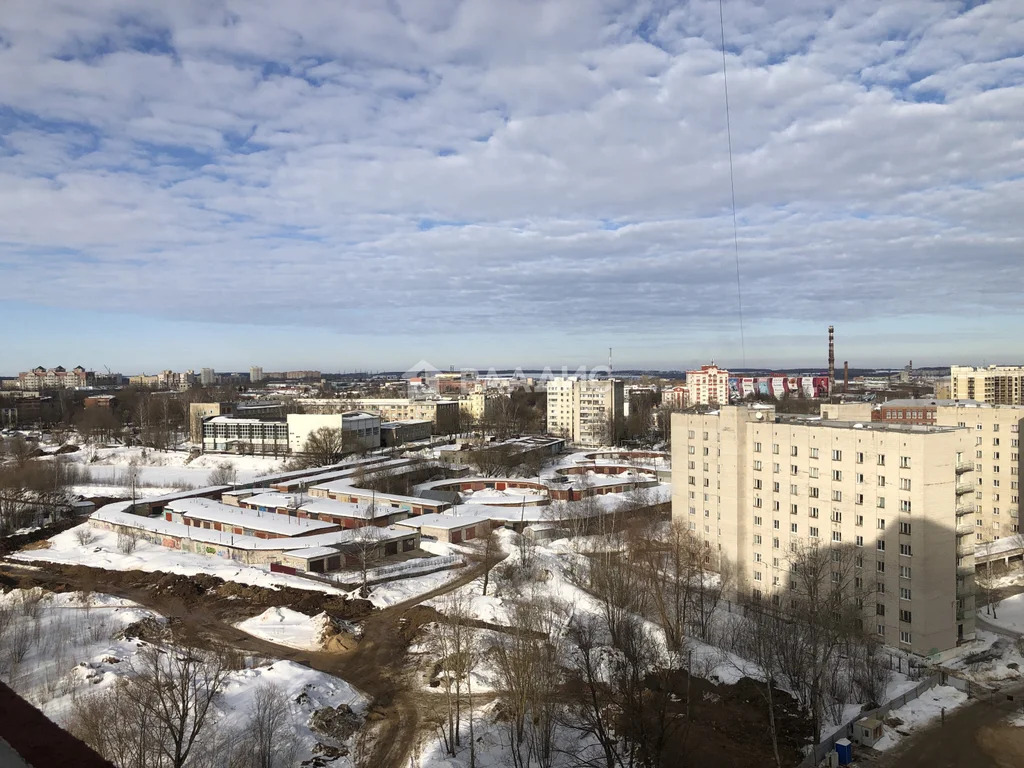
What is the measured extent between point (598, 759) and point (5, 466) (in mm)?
32143

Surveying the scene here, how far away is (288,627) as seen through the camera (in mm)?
14742

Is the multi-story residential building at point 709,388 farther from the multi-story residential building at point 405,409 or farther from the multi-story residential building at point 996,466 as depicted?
the multi-story residential building at point 996,466

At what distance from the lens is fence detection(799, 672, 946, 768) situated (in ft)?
34.2

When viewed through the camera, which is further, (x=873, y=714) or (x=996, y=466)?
(x=996, y=466)

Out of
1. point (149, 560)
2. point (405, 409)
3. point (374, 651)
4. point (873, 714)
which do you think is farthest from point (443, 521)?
point (405, 409)

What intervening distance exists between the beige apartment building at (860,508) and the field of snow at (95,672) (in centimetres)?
1104

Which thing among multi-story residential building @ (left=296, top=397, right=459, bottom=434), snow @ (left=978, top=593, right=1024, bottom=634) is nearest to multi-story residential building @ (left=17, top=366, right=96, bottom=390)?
multi-story residential building @ (left=296, top=397, right=459, bottom=434)

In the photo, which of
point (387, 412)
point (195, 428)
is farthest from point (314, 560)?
point (387, 412)

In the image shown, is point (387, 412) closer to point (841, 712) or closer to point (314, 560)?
point (314, 560)

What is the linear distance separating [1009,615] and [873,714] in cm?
864

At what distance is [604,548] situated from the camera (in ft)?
62.4

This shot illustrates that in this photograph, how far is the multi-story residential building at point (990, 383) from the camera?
48.2 meters

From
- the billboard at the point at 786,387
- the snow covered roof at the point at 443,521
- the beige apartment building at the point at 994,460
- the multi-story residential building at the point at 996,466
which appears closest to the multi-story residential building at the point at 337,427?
the snow covered roof at the point at 443,521

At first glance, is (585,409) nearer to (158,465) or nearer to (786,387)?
(158,465)
